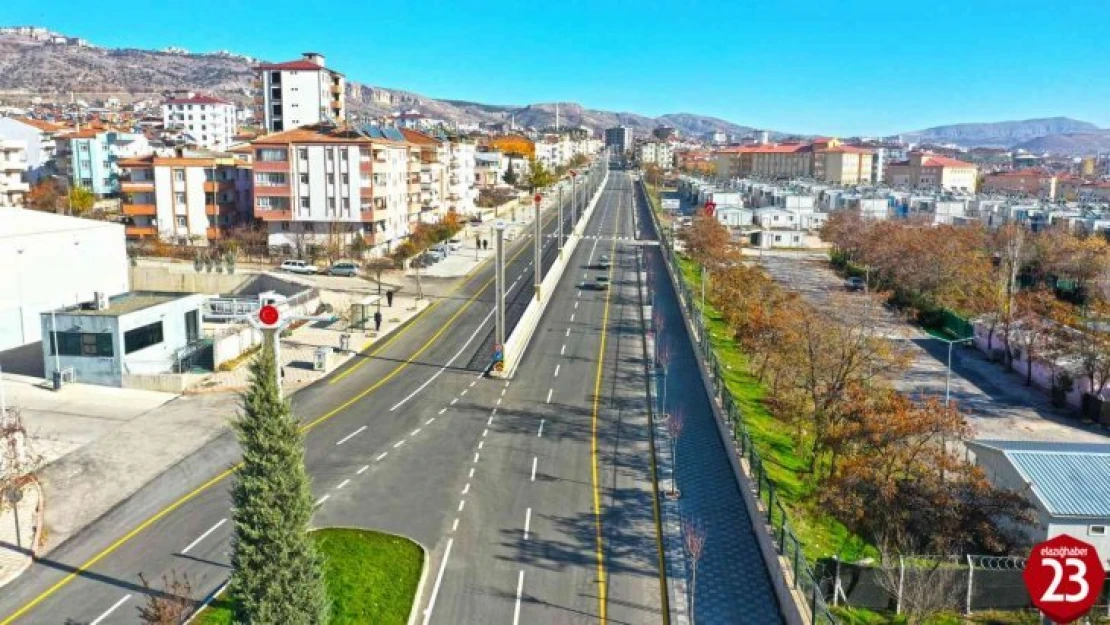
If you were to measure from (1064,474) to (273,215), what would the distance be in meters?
54.3

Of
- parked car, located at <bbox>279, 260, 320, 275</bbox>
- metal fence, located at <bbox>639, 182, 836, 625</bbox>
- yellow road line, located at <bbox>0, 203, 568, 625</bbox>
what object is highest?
parked car, located at <bbox>279, 260, 320, 275</bbox>

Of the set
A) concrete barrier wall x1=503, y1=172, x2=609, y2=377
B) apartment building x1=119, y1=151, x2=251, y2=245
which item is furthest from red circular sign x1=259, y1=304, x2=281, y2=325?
apartment building x1=119, y1=151, x2=251, y2=245

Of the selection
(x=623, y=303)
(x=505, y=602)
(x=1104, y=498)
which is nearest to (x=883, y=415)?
(x=1104, y=498)

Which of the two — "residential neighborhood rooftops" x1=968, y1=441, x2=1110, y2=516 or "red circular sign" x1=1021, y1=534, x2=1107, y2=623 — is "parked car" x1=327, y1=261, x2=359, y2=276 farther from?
"red circular sign" x1=1021, y1=534, x2=1107, y2=623

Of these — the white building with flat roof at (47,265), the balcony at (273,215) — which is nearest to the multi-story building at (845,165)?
the balcony at (273,215)

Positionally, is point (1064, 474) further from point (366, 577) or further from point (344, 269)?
point (344, 269)

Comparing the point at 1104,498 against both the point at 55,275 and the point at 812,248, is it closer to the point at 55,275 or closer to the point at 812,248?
the point at 55,275

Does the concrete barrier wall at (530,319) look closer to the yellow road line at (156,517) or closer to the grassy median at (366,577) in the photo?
the yellow road line at (156,517)

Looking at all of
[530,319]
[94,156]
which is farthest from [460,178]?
[530,319]

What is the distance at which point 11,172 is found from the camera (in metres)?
68.2

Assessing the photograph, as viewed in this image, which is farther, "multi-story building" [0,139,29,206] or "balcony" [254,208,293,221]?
"multi-story building" [0,139,29,206]

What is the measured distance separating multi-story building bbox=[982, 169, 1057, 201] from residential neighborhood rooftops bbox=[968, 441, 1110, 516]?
151223mm

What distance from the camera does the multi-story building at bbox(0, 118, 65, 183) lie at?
89.8 meters

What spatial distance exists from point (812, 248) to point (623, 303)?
1792 inches
